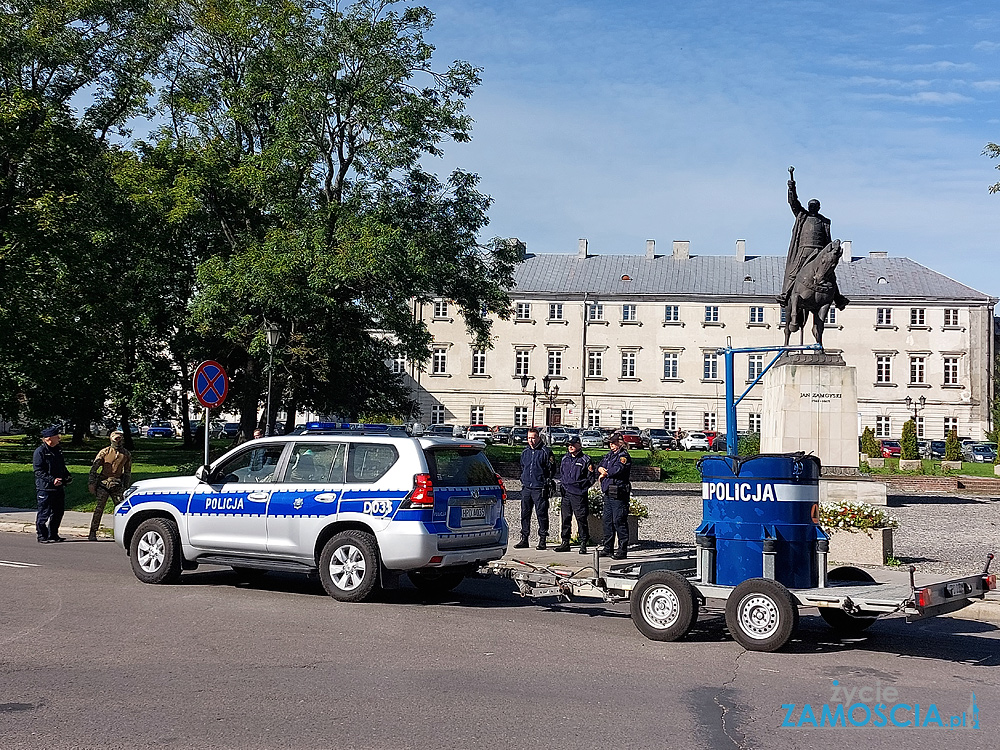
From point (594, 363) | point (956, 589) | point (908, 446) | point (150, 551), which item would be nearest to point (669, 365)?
point (594, 363)

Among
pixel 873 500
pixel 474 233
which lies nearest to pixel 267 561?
pixel 873 500

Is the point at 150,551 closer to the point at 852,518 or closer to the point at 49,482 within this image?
the point at 49,482

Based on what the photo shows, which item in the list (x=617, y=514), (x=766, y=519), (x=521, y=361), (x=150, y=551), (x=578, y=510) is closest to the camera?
(x=766, y=519)

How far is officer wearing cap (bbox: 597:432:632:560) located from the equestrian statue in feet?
27.1

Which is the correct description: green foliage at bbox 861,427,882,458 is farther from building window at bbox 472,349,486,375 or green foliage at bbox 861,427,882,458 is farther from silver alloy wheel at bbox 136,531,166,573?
building window at bbox 472,349,486,375

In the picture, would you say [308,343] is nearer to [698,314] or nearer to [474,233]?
[474,233]

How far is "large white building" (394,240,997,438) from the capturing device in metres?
79.1

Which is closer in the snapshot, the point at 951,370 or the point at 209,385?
the point at 209,385

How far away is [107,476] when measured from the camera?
1709 cm

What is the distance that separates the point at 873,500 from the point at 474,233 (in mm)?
17922

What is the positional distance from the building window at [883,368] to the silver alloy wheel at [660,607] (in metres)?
Result: 75.7

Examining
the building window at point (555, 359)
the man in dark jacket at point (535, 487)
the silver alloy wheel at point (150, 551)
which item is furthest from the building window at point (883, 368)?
the silver alloy wheel at point (150, 551)

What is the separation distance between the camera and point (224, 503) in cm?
1148

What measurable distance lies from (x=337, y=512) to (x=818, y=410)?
12845 mm
